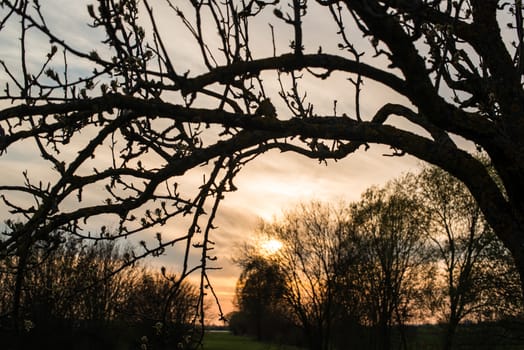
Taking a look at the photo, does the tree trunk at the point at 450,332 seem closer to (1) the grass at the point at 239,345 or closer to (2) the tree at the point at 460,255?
(2) the tree at the point at 460,255

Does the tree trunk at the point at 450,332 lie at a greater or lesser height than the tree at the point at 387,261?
lesser

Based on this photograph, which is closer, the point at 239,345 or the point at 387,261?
the point at 387,261

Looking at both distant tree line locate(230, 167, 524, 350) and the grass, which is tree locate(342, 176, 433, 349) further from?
the grass

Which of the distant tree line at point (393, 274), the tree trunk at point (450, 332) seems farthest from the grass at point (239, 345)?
the tree trunk at point (450, 332)

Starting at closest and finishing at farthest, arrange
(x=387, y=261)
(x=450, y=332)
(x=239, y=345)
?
(x=450, y=332) → (x=387, y=261) → (x=239, y=345)

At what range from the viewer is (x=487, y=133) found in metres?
5.09

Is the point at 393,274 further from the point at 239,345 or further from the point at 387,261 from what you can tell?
the point at 239,345

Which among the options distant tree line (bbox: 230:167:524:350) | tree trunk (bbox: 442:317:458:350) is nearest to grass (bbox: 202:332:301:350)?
distant tree line (bbox: 230:167:524:350)

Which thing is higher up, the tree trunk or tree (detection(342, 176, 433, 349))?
tree (detection(342, 176, 433, 349))

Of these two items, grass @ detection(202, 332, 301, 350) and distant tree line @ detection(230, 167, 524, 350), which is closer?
distant tree line @ detection(230, 167, 524, 350)


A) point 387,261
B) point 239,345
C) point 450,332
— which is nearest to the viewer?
point 450,332

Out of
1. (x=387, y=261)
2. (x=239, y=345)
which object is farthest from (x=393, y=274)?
(x=239, y=345)

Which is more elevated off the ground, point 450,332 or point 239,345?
Result: point 239,345

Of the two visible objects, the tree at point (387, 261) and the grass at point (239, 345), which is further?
the grass at point (239, 345)
